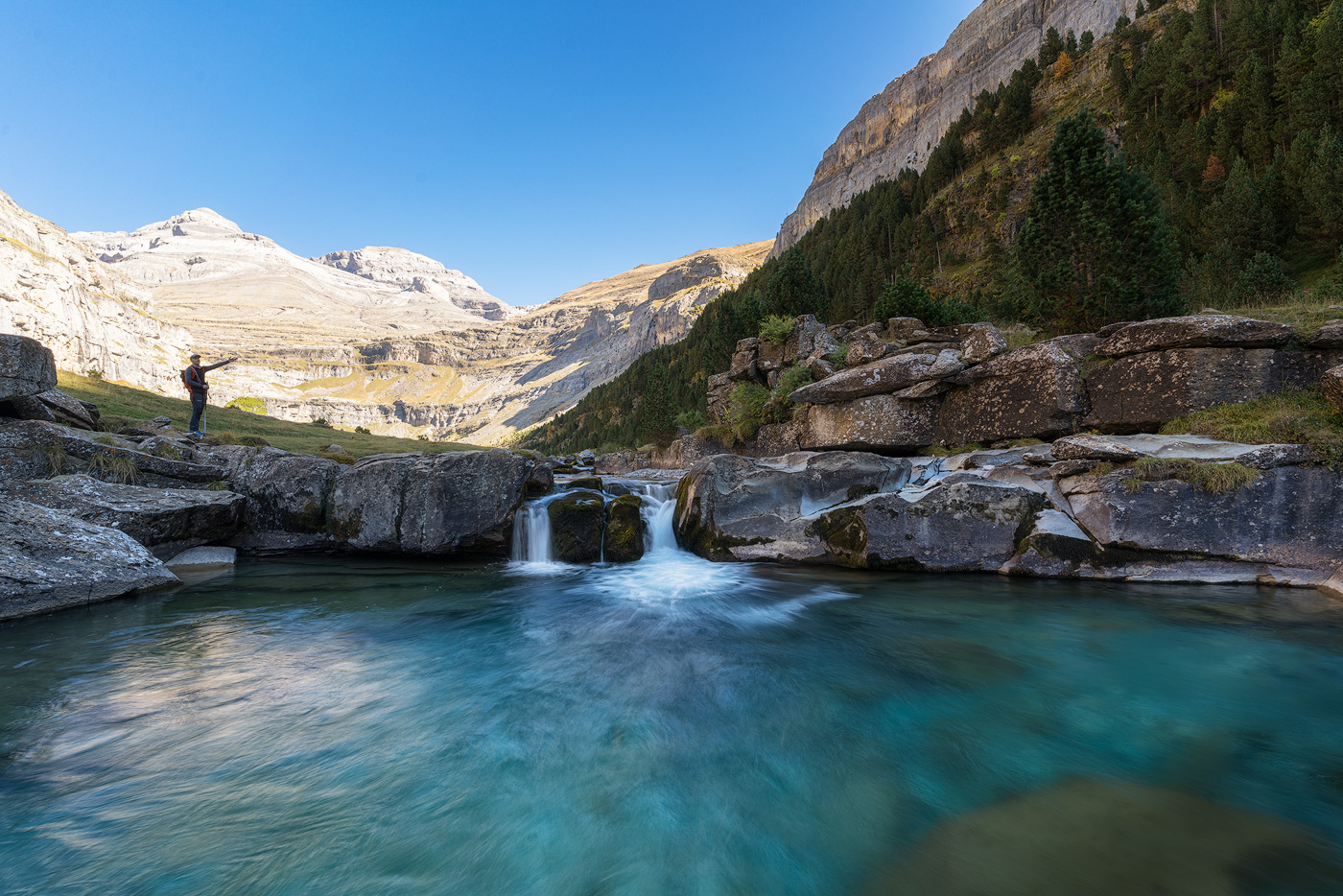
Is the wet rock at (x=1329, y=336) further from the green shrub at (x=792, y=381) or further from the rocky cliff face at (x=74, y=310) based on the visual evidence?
the rocky cliff face at (x=74, y=310)

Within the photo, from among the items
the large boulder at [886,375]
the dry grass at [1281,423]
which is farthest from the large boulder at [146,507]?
the dry grass at [1281,423]

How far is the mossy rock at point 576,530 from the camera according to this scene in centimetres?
1198

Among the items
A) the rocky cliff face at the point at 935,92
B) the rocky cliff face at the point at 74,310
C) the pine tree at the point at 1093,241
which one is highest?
the rocky cliff face at the point at 935,92

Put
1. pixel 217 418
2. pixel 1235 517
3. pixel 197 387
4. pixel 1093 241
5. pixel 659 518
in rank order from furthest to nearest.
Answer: pixel 217 418 → pixel 1093 241 → pixel 197 387 → pixel 659 518 → pixel 1235 517

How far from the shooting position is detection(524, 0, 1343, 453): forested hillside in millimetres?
16172

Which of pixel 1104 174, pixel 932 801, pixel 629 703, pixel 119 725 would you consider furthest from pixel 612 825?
pixel 1104 174

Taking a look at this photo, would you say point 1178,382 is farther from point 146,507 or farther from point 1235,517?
point 146,507

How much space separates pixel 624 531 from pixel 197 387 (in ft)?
48.6

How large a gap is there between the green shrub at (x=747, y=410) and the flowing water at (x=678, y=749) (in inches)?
416

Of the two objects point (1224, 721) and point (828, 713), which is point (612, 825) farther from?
point (1224, 721)

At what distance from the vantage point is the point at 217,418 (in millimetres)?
23172

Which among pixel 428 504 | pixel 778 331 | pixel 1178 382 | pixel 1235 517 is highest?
pixel 778 331

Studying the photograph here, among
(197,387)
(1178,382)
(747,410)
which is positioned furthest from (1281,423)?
(197,387)

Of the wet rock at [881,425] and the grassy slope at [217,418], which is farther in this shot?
the grassy slope at [217,418]
